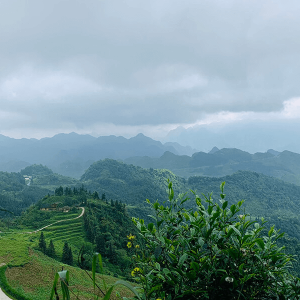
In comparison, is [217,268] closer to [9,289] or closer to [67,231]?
[9,289]

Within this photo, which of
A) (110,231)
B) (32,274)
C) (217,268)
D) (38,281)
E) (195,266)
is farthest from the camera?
(110,231)

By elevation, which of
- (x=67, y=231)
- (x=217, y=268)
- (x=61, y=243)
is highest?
(x=217, y=268)

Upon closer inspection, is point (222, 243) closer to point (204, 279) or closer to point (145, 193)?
point (204, 279)

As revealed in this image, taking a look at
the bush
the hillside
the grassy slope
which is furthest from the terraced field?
the bush

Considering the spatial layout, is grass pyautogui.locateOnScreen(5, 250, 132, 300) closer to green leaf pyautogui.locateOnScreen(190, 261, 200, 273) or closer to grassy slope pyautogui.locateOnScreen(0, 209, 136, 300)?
grassy slope pyautogui.locateOnScreen(0, 209, 136, 300)

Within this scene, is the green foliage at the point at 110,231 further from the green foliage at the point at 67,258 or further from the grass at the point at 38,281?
the green foliage at the point at 67,258

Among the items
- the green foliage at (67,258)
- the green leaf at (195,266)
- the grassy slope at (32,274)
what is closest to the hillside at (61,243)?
the grassy slope at (32,274)

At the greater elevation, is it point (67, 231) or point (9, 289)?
point (9, 289)

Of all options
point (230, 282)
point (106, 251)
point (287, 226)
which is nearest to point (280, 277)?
point (230, 282)

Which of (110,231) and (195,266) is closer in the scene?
(195,266)

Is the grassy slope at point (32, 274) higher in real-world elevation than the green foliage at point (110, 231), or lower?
higher

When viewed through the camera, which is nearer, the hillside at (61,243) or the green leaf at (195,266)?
the green leaf at (195,266)

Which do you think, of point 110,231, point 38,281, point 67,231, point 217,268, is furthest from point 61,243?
point 217,268

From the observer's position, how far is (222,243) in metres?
2.52
